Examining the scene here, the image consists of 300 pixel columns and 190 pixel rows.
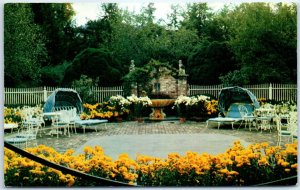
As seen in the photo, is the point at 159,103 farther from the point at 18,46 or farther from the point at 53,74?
the point at 53,74

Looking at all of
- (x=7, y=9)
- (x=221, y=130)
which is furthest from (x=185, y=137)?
(x=7, y=9)

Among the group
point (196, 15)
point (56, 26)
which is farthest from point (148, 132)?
point (196, 15)

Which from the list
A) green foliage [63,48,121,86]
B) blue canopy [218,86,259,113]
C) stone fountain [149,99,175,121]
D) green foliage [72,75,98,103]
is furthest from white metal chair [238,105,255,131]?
green foliage [63,48,121,86]

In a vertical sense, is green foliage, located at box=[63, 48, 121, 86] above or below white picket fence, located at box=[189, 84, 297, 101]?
above

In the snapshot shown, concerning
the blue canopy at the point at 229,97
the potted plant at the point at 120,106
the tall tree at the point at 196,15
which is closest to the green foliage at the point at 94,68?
the potted plant at the point at 120,106

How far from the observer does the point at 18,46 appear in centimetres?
1193

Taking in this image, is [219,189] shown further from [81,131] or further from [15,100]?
[15,100]

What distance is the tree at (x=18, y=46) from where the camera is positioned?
36.0ft

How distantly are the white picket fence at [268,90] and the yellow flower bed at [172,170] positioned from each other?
3.41 metres

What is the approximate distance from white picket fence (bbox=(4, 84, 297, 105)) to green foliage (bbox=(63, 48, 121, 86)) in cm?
83

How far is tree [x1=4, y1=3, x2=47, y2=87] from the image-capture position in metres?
11.0

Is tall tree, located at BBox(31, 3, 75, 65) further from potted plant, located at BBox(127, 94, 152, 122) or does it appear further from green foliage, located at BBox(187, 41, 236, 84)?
green foliage, located at BBox(187, 41, 236, 84)

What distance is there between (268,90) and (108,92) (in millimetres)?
6277

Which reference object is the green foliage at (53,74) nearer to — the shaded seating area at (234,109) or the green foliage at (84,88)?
the green foliage at (84,88)
